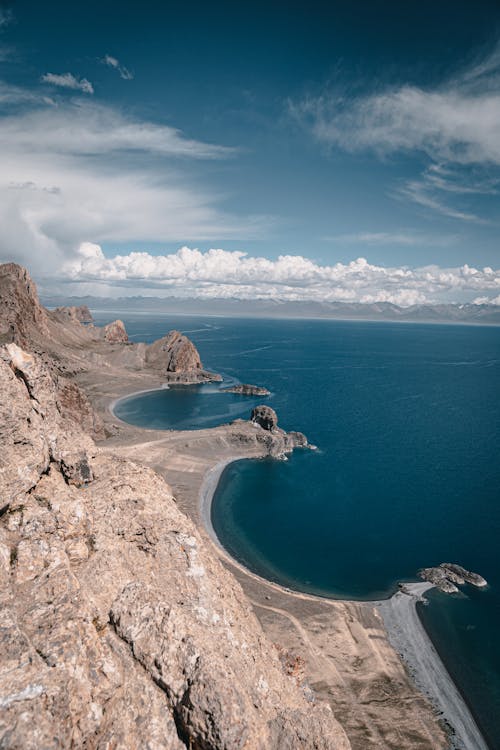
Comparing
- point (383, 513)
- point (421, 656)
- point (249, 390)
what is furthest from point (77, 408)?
point (249, 390)

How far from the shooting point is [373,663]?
142 ft

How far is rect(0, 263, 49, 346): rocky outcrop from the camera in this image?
422 ft

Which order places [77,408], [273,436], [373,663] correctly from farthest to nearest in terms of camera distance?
1. [273,436]
2. [77,408]
3. [373,663]

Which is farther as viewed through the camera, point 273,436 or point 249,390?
point 249,390

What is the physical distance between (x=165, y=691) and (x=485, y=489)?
97064 millimetres

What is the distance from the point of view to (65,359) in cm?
17588

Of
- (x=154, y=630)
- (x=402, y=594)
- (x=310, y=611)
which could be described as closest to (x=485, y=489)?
(x=402, y=594)

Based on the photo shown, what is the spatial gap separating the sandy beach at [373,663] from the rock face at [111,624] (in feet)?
66.8

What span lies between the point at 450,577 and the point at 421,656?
18.6m

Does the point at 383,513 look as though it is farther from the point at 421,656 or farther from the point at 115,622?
the point at 115,622

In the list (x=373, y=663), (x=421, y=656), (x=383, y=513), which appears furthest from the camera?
(x=383, y=513)

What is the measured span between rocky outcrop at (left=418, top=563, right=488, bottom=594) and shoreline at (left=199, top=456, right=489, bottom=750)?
4.49 ft

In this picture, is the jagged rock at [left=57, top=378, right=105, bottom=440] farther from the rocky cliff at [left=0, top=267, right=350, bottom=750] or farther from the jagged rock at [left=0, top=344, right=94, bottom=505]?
the rocky cliff at [left=0, top=267, right=350, bottom=750]

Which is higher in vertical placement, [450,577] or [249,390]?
[249,390]
